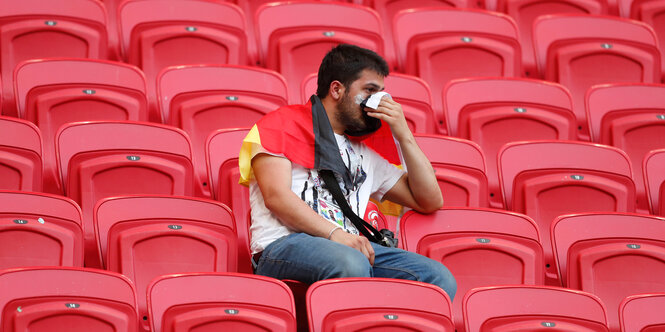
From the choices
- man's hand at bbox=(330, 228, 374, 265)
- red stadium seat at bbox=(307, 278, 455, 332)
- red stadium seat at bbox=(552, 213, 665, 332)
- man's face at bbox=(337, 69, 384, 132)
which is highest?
man's face at bbox=(337, 69, 384, 132)

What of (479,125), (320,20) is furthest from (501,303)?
(320,20)

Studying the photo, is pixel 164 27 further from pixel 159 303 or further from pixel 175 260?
pixel 159 303

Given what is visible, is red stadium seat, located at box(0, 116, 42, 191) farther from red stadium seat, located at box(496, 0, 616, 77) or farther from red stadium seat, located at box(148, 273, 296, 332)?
red stadium seat, located at box(496, 0, 616, 77)

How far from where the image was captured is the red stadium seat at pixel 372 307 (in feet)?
5.87

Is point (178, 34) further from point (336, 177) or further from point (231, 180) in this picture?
point (336, 177)

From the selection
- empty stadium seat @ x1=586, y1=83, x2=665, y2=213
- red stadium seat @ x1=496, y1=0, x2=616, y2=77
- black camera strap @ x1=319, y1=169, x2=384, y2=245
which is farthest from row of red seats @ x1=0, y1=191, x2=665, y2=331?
red stadium seat @ x1=496, y1=0, x2=616, y2=77

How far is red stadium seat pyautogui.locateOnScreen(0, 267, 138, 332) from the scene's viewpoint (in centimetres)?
173

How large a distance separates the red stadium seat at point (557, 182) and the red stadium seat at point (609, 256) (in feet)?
0.63

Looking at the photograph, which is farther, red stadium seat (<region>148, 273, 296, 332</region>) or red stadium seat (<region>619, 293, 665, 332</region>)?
red stadium seat (<region>619, 293, 665, 332</region>)

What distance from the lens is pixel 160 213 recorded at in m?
2.10

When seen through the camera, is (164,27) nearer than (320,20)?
Yes

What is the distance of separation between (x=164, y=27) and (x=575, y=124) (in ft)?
4.05

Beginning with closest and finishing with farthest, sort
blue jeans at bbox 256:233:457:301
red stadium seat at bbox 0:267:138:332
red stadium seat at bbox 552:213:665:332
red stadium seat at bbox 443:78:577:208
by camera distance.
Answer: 1. red stadium seat at bbox 0:267:138:332
2. blue jeans at bbox 256:233:457:301
3. red stadium seat at bbox 552:213:665:332
4. red stadium seat at bbox 443:78:577:208

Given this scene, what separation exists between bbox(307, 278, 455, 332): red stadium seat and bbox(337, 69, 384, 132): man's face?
1.40ft
